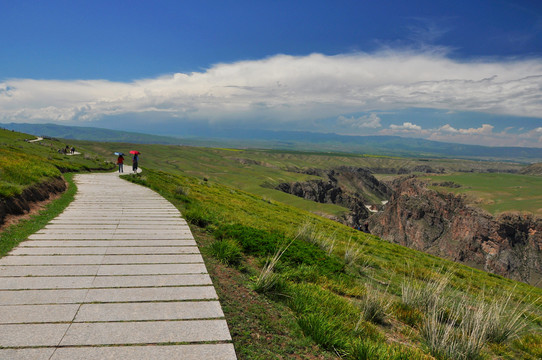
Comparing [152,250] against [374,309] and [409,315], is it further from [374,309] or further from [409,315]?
[409,315]

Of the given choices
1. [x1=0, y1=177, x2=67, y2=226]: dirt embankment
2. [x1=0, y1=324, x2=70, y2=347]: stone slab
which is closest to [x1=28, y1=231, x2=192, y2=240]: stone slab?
[x1=0, y1=177, x2=67, y2=226]: dirt embankment

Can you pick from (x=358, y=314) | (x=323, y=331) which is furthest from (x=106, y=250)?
(x=358, y=314)

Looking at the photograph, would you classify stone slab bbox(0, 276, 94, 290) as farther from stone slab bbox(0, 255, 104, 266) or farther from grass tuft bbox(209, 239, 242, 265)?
grass tuft bbox(209, 239, 242, 265)

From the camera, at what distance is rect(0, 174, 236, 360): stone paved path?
407 centimetres

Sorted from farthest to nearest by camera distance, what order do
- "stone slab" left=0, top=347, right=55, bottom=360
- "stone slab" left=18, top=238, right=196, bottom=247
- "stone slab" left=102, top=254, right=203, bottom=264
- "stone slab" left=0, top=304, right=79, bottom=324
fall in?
"stone slab" left=18, top=238, right=196, bottom=247
"stone slab" left=102, top=254, right=203, bottom=264
"stone slab" left=0, top=304, right=79, bottom=324
"stone slab" left=0, top=347, right=55, bottom=360

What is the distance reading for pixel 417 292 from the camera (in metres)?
7.68

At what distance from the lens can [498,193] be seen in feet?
466

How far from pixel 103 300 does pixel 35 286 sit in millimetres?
1613

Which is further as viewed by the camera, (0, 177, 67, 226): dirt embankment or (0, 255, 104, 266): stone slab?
(0, 177, 67, 226): dirt embankment

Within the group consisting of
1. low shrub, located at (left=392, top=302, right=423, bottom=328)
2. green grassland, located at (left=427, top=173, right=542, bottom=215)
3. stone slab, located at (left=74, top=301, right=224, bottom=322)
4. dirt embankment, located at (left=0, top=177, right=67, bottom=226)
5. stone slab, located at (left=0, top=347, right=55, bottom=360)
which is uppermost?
dirt embankment, located at (left=0, top=177, right=67, bottom=226)

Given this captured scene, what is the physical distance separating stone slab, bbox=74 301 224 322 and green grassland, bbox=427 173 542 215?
132 meters

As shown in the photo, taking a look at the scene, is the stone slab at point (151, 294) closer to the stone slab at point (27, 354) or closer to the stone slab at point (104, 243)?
the stone slab at point (27, 354)

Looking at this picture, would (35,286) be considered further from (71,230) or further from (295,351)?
(295,351)

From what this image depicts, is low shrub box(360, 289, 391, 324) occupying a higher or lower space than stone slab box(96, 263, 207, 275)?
lower
